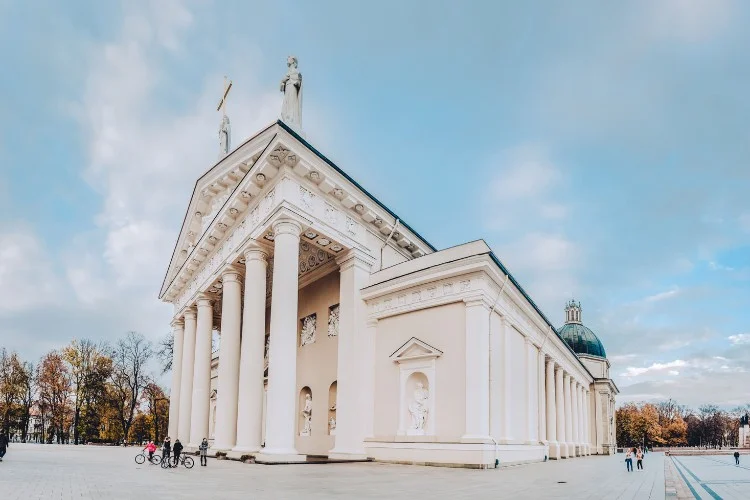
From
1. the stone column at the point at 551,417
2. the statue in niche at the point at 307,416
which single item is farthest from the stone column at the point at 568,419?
the statue in niche at the point at 307,416

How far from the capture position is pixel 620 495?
13.2 metres

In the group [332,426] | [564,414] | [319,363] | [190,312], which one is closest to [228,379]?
[319,363]

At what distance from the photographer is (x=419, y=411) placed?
20.8 meters

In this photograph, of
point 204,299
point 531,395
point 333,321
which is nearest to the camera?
point 333,321

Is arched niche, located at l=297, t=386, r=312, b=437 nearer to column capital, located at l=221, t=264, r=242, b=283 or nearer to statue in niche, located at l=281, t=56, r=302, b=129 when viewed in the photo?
column capital, located at l=221, t=264, r=242, b=283

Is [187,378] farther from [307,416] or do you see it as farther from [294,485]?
[294,485]

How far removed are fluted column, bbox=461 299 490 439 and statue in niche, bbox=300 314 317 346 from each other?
874cm

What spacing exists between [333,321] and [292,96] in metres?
9.59

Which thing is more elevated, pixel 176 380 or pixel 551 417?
pixel 176 380

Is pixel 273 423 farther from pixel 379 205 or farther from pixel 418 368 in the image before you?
pixel 379 205

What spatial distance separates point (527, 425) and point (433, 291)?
867 centimetres

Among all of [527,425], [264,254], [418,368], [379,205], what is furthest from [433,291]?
[527,425]

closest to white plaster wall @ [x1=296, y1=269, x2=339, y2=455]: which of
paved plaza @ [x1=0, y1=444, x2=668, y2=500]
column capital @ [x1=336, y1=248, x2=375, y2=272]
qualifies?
column capital @ [x1=336, y1=248, x2=375, y2=272]

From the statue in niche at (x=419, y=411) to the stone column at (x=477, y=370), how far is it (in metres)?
1.92
